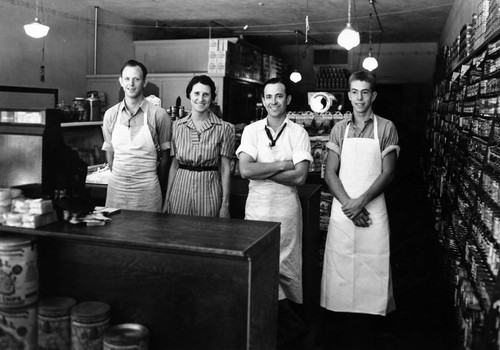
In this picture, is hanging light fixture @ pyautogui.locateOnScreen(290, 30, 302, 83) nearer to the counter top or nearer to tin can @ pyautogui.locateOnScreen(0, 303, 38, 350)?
the counter top

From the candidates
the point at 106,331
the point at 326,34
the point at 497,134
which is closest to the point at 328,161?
the point at 497,134

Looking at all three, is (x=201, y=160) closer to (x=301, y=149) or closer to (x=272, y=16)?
(x=301, y=149)

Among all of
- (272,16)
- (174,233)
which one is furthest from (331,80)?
(174,233)

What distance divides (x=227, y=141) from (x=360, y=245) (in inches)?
42.6

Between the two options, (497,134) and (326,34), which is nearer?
(497,134)

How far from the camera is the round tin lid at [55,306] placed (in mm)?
2271

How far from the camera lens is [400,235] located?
680cm

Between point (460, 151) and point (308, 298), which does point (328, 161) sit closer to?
point (308, 298)

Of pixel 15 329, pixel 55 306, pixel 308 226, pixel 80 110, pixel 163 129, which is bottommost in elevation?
pixel 15 329

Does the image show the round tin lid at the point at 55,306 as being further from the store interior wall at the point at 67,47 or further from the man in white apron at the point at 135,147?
the store interior wall at the point at 67,47

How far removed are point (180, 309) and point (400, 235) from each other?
197 inches

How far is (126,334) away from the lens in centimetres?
216

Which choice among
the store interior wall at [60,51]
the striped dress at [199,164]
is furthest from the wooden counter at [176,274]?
the store interior wall at [60,51]

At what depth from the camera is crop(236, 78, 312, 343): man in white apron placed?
3.23 metres
